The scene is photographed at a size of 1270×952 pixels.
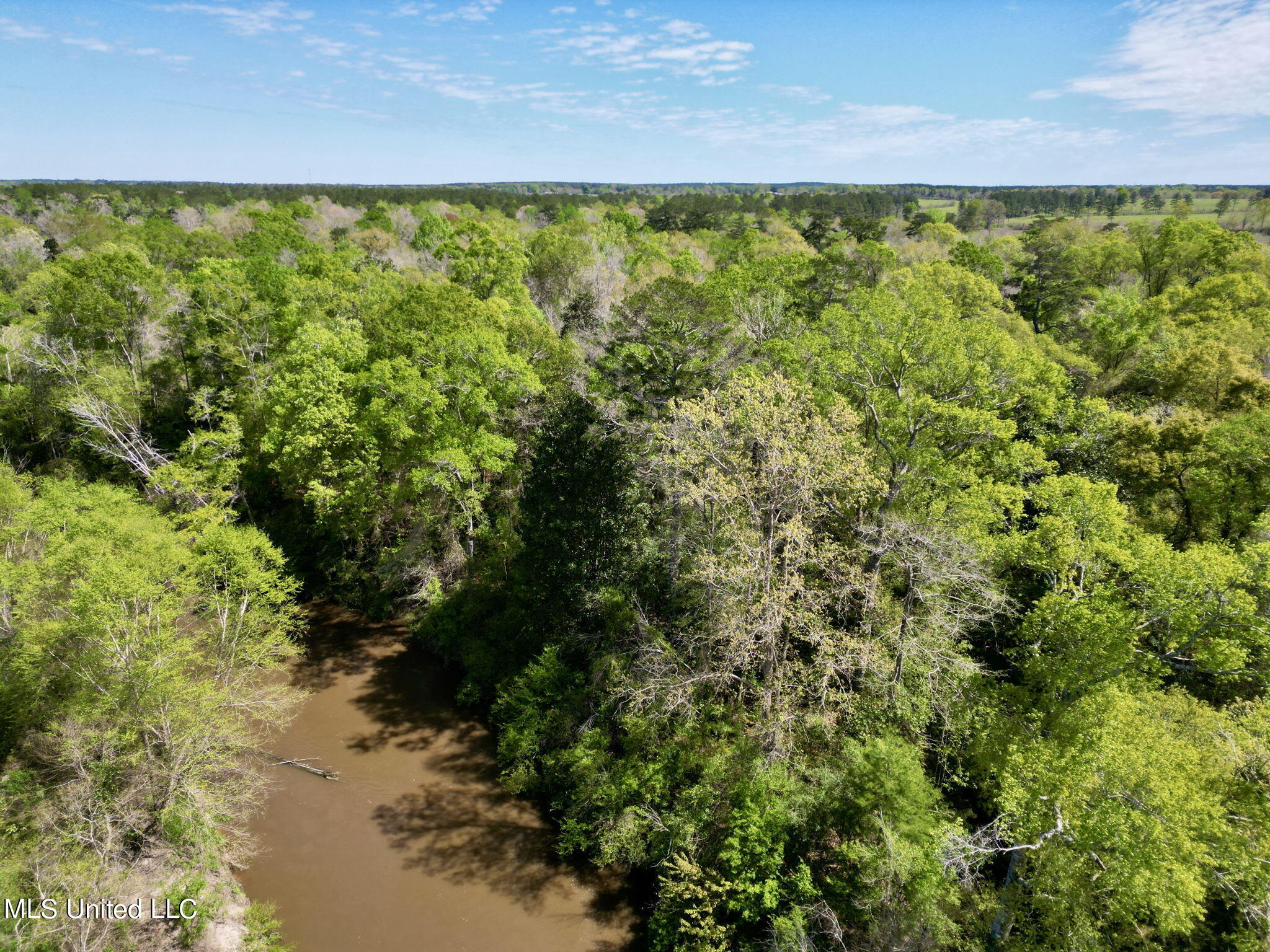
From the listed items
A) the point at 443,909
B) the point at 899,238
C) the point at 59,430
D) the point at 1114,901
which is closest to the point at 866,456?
the point at 1114,901

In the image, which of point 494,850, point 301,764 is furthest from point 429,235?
point 494,850

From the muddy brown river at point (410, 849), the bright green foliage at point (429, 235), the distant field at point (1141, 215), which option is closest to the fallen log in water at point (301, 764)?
the muddy brown river at point (410, 849)

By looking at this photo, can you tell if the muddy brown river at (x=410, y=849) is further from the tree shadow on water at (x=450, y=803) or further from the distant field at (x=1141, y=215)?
the distant field at (x=1141, y=215)

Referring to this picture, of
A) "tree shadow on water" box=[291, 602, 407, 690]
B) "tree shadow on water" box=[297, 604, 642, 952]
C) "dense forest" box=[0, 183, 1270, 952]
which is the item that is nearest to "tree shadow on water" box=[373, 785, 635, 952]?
"tree shadow on water" box=[297, 604, 642, 952]

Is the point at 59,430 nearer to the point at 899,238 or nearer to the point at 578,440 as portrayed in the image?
the point at 578,440

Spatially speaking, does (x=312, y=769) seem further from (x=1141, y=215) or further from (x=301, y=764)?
(x=1141, y=215)
